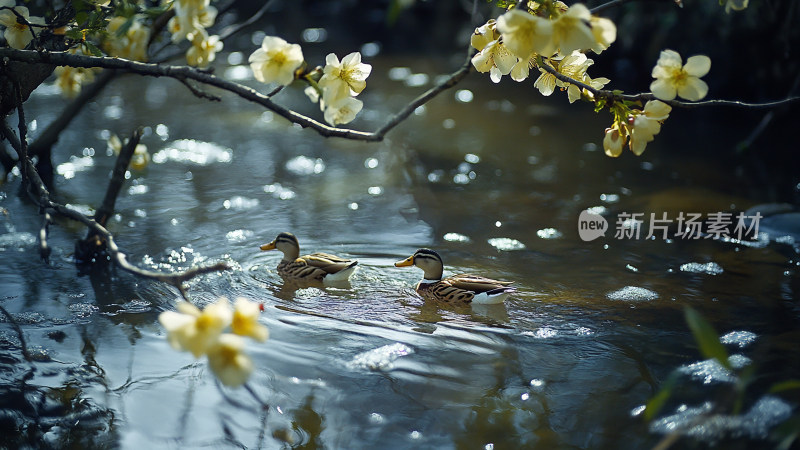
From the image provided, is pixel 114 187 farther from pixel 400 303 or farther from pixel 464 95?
pixel 464 95

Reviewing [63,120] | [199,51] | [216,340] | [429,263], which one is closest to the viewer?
[216,340]

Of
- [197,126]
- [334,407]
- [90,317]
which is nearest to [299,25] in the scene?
[197,126]

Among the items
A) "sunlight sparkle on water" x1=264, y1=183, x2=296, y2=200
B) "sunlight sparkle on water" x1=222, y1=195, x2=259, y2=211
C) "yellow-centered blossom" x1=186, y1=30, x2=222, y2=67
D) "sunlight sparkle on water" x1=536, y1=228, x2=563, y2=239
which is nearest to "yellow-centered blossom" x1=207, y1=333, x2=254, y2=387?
"yellow-centered blossom" x1=186, y1=30, x2=222, y2=67

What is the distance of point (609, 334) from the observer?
4121 millimetres

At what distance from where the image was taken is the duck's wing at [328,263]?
4.80m

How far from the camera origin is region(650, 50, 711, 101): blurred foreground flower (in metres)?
2.44

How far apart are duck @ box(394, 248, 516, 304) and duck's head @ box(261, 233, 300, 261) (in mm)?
698

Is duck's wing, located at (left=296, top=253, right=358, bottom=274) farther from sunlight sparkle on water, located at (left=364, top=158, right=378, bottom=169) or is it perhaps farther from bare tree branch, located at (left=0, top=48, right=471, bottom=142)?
sunlight sparkle on water, located at (left=364, top=158, right=378, bottom=169)

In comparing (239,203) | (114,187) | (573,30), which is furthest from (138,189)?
(573,30)

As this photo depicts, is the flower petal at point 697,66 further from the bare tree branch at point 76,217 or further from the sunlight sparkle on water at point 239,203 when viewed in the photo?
the sunlight sparkle on water at point 239,203

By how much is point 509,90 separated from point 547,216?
500 cm

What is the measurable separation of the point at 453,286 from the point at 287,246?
1.18 m

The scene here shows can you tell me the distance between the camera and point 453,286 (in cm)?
459

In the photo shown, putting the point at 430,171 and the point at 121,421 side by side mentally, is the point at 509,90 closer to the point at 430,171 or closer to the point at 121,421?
the point at 430,171
